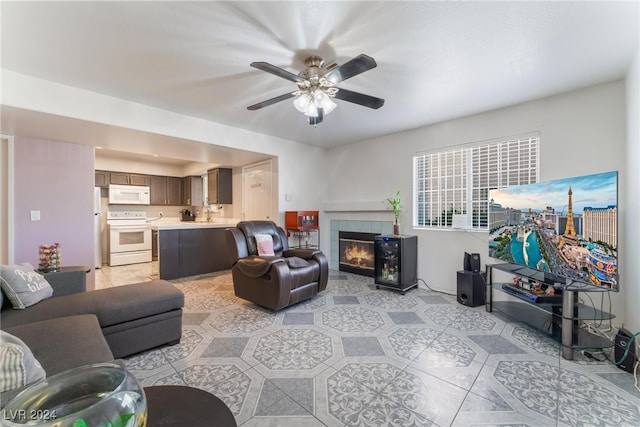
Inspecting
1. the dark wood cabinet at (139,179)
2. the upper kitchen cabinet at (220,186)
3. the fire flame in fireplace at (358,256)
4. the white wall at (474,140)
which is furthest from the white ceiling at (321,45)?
the dark wood cabinet at (139,179)

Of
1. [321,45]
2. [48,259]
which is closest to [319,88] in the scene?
[321,45]

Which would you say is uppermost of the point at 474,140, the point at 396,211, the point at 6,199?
the point at 474,140

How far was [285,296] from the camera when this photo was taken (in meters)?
2.88

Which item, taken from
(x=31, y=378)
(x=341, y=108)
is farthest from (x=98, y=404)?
(x=341, y=108)

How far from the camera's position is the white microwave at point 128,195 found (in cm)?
573

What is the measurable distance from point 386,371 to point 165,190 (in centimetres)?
666

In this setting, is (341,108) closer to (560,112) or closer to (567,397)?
(560,112)

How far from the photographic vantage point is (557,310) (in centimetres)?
241

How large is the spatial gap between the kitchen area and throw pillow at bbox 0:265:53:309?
7.27 ft

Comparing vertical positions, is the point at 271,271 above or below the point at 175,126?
below

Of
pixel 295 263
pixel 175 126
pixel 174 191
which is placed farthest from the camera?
pixel 174 191

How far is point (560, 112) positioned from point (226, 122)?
13.3 ft

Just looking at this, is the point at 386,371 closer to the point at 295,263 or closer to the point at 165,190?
the point at 295,263

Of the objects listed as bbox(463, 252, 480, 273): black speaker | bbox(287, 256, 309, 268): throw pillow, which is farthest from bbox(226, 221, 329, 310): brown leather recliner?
bbox(463, 252, 480, 273): black speaker
